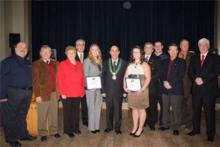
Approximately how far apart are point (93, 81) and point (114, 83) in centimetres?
35

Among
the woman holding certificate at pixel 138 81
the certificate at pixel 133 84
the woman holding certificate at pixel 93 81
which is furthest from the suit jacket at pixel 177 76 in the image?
the woman holding certificate at pixel 93 81

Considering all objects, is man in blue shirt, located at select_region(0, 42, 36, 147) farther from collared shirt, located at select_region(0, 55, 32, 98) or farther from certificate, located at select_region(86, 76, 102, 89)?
certificate, located at select_region(86, 76, 102, 89)

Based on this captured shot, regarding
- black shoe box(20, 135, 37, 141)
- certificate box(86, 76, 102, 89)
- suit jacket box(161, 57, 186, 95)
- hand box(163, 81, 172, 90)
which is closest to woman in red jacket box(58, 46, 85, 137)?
certificate box(86, 76, 102, 89)

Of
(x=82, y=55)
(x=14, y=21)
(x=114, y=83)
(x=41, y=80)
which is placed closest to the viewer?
(x=41, y=80)

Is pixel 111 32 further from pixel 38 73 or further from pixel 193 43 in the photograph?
pixel 38 73

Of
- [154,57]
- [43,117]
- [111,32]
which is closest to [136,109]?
[154,57]

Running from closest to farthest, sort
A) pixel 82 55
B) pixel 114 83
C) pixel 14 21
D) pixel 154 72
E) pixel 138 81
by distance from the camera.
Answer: pixel 138 81 → pixel 114 83 → pixel 154 72 → pixel 82 55 → pixel 14 21

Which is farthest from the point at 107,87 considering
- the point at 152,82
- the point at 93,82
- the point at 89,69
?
the point at 152,82

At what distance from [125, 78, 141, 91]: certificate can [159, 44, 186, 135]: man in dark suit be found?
1.95ft

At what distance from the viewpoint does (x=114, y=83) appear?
5.30 meters

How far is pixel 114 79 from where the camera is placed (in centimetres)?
530

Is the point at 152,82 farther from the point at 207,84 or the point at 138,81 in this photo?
the point at 207,84

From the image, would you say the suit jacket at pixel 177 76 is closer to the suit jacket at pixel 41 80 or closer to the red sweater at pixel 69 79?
the red sweater at pixel 69 79

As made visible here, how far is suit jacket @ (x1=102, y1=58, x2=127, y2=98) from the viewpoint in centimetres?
531
